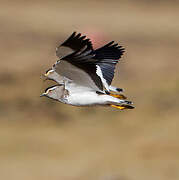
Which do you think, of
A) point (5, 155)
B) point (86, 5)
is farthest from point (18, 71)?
point (86, 5)

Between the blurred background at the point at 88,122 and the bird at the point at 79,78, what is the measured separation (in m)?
7.13

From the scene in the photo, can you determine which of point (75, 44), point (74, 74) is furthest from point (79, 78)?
point (75, 44)

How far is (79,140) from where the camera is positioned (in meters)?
14.2

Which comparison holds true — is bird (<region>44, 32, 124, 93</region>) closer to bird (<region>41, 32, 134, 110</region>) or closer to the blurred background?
bird (<region>41, 32, 134, 110</region>)

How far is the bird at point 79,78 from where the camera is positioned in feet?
16.4

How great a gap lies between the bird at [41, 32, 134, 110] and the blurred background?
713 centimetres

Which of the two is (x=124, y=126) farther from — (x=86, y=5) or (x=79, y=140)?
(x=86, y=5)

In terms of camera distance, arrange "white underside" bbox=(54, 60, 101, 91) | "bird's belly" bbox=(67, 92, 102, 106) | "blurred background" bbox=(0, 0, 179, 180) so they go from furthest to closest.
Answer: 1. "blurred background" bbox=(0, 0, 179, 180)
2. "bird's belly" bbox=(67, 92, 102, 106)
3. "white underside" bbox=(54, 60, 101, 91)

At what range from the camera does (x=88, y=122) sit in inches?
572

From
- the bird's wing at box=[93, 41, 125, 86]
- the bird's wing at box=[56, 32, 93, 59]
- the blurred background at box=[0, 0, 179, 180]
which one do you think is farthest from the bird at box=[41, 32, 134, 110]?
the blurred background at box=[0, 0, 179, 180]

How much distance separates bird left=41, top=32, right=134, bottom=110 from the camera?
4.99 metres

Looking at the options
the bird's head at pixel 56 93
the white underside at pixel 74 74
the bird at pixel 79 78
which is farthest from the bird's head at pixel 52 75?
the white underside at pixel 74 74

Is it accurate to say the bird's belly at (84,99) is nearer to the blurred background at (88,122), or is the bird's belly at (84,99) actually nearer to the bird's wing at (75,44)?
the bird's wing at (75,44)

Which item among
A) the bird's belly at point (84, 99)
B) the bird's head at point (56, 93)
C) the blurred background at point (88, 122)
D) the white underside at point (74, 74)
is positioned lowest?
the bird's belly at point (84, 99)
